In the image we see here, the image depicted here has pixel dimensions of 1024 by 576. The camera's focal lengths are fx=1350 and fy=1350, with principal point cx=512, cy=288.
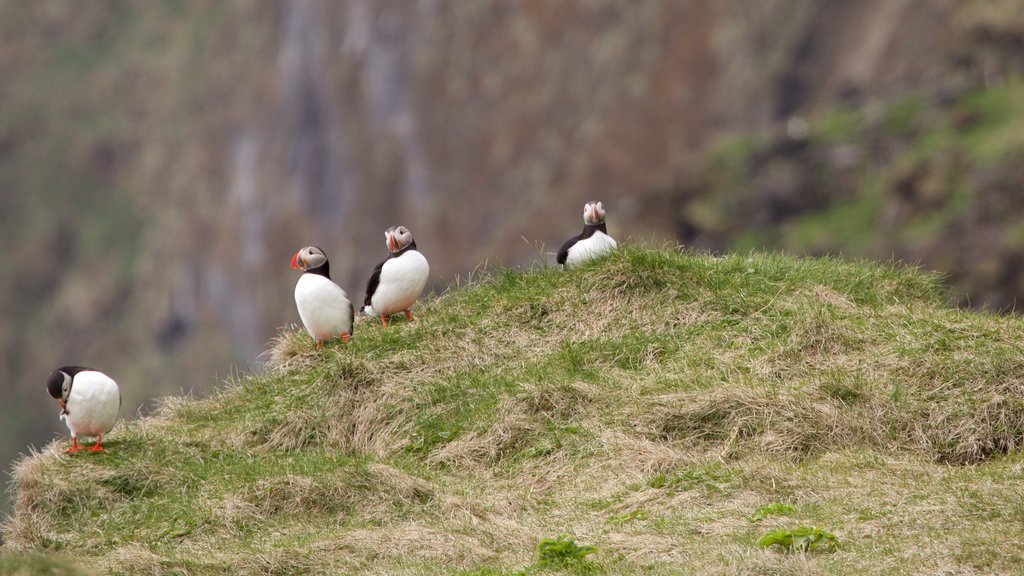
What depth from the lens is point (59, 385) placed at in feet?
32.6

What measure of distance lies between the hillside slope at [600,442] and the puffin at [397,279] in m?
0.22

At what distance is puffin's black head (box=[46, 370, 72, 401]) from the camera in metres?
9.92

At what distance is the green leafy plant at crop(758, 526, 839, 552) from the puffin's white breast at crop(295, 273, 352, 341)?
15.6 feet

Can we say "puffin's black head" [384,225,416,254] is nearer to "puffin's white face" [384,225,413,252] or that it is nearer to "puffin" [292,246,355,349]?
"puffin's white face" [384,225,413,252]

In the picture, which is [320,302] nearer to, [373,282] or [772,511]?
[373,282]

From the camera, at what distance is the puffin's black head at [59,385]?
9.92 m

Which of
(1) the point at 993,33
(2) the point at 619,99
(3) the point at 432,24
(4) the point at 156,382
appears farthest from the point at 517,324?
(4) the point at 156,382

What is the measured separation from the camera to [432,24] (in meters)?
87.8

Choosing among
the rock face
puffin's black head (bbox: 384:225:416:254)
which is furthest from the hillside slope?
the rock face

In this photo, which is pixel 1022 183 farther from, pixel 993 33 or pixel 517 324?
pixel 517 324

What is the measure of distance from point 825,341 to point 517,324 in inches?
97.0

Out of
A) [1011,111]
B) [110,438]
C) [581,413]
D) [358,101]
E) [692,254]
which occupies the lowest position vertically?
[581,413]

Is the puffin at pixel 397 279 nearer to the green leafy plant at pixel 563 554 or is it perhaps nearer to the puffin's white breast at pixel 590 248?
the puffin's white breast at pixel 590 248

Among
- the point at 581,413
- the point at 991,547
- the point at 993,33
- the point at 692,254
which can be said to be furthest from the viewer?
the point at 993,33
